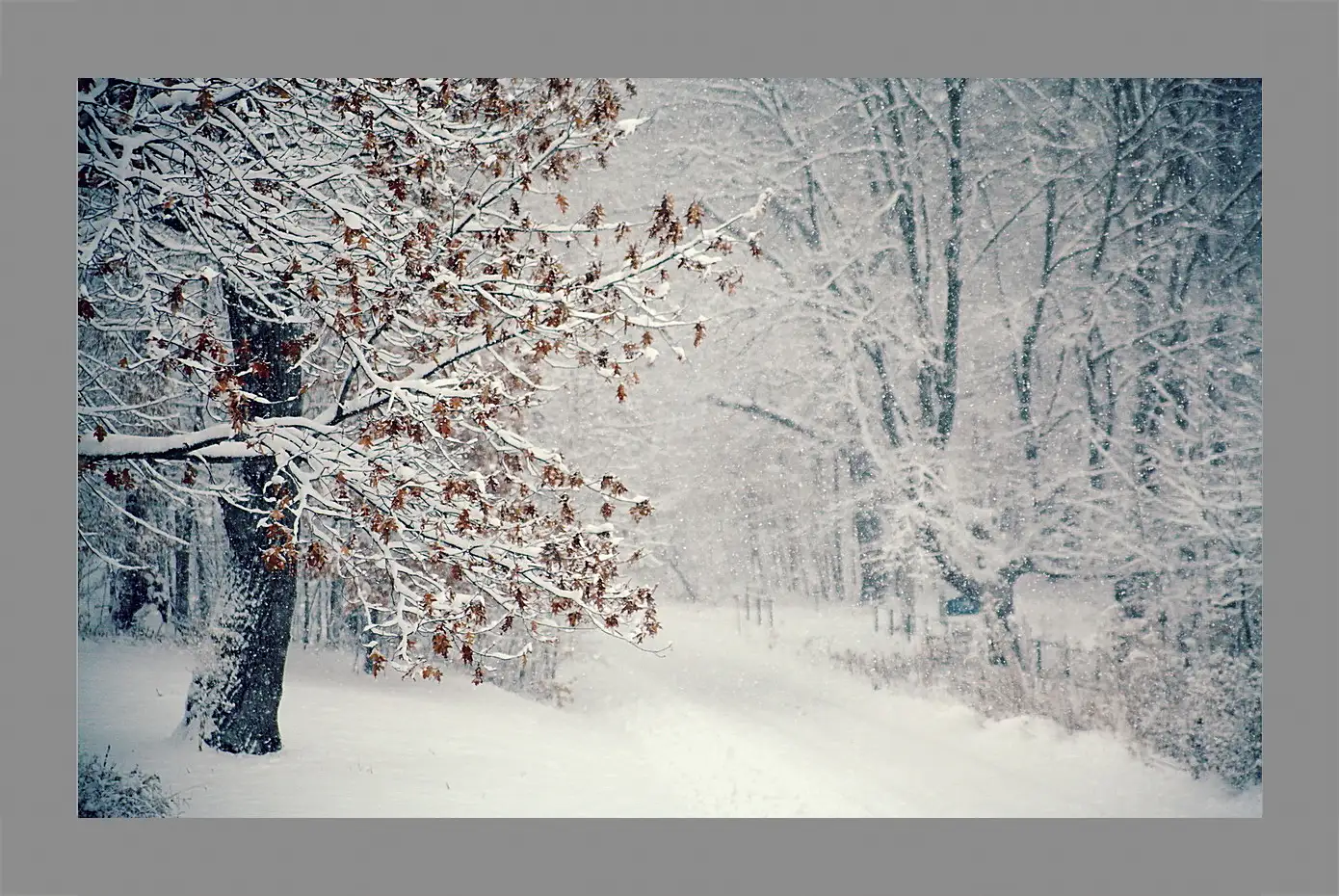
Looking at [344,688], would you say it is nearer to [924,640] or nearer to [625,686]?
[625,686]

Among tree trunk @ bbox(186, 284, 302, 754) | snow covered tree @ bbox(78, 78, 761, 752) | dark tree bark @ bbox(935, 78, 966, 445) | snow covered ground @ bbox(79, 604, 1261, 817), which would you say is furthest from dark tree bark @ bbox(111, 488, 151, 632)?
dark tree bark @ bbox(935, 78, 966, 445)

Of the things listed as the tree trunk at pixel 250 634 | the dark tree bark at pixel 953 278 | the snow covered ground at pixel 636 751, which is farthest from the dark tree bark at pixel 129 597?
the dark tree bark at pixel 953 278

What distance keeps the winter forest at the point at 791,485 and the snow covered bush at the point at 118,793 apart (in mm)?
15

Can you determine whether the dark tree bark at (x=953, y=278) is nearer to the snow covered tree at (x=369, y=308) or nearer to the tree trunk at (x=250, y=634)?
the snow covered tree at (x=369, y=308)

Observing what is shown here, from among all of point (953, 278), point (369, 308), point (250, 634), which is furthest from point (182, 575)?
point (953, 278)

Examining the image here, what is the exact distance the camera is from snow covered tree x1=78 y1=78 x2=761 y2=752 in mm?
3855

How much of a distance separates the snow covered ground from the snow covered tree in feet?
0.90

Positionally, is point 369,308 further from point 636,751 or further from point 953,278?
point 953,278

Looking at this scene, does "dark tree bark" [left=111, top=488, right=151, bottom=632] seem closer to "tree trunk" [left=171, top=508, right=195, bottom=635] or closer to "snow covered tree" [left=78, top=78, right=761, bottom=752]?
"tree trunk" [left=171, top=508, right=195, bottom=635]

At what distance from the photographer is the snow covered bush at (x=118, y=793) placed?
4895 mm

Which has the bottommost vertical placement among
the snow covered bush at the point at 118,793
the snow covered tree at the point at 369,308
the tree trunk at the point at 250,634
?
the snow covered bush at the point at 118,793
